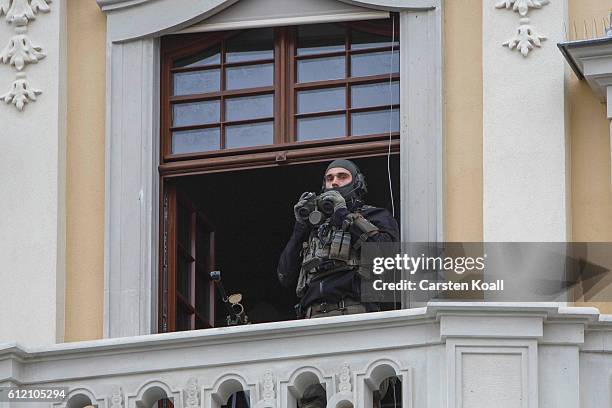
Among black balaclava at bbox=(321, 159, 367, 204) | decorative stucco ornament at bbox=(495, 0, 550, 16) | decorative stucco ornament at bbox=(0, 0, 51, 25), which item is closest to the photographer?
decorative stucco ornament at bbox=(495, 0, 550, 16)

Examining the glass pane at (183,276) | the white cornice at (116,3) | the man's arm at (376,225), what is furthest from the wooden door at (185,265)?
the man's arm at (376,225)

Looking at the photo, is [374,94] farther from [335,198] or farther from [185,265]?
[185,265]

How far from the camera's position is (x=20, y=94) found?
1923 centimetres

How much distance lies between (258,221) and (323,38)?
352 centimetres

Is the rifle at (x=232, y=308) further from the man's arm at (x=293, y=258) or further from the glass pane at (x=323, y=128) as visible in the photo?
the glass pane at (x=323, y=128)

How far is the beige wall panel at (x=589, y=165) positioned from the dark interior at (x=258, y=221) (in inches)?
92.4

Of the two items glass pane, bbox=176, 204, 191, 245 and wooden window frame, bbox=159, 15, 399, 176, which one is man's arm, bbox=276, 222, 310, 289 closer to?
wooden window frame, bbox=159, 15, 399, 176

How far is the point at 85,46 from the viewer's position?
63.8 ft

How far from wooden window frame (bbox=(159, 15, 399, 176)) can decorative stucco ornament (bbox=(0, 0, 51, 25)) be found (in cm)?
81

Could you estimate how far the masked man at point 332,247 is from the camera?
18297mm

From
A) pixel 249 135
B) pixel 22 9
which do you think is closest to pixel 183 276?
pixel 249 135

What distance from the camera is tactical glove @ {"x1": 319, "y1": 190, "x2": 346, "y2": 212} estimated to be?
1844cm

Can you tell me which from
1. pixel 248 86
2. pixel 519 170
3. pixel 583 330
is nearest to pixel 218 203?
pixel 248 86

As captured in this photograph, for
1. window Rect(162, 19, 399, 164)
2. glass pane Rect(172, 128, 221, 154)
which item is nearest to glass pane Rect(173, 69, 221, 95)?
window Rect(162, 19, 399, 164)
